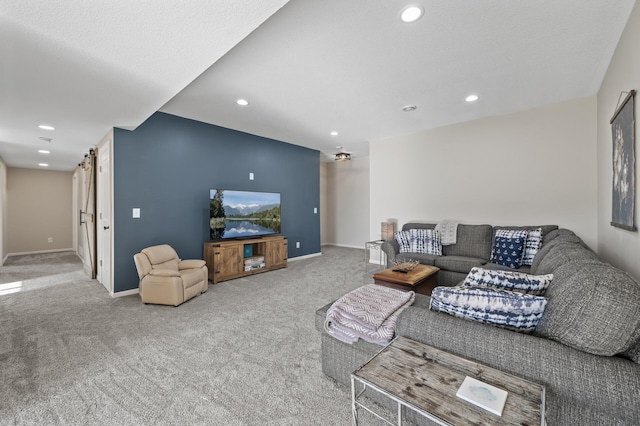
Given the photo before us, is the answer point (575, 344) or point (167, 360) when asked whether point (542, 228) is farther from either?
point (167, 360)

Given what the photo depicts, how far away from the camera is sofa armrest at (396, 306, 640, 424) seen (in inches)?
35.3

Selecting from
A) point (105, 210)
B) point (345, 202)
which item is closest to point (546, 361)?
point (105, 210)

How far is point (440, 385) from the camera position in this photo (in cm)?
99

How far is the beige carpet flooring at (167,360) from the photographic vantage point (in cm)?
152

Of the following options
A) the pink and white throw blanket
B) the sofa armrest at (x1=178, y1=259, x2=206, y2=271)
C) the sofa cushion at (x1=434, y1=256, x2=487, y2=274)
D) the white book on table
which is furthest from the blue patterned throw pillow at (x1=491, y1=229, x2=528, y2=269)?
the sofa armrest at (x1=178, y1=259, x2=206, y2=271)

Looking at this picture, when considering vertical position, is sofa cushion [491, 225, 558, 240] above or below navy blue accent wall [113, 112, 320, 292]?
below

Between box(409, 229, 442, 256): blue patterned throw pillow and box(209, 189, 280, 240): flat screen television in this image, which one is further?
box(209, 189, 280, 240): flat screen television

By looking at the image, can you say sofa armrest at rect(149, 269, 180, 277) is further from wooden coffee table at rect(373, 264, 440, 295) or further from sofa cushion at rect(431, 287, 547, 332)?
sofa cushion at rect(431, 287, 547, 332)

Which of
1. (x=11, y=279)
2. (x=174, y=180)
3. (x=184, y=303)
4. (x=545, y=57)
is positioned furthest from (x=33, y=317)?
(x=545, y=57)

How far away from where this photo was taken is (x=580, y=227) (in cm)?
346

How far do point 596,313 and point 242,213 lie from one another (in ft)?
14.1

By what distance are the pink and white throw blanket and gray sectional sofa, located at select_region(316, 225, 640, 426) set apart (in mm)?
128

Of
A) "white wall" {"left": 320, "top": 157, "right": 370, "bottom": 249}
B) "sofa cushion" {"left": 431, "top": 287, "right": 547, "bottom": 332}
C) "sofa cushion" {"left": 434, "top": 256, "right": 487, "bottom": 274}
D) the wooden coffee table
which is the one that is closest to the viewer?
"sofa cushion" {"left": 431, "top": 287, "right": 547, "bottom": 332}

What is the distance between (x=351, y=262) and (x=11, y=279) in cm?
588
